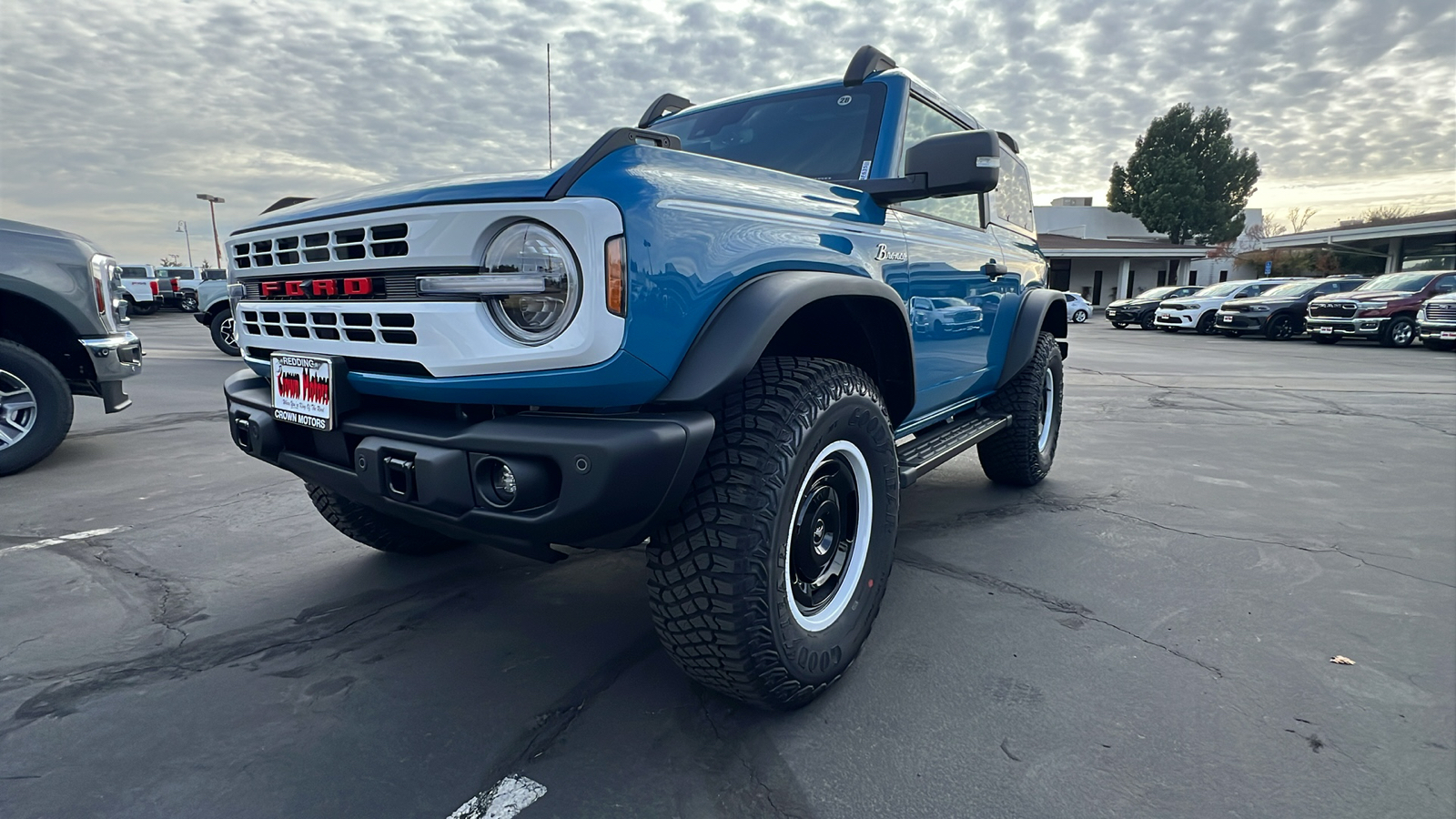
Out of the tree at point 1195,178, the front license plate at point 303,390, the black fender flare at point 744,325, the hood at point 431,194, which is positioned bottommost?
the front license plate at point 303,390

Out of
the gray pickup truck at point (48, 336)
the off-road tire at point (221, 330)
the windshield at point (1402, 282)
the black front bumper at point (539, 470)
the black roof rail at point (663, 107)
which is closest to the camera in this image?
the black front bumper at point (539, 470)

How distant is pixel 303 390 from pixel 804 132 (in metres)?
2.06

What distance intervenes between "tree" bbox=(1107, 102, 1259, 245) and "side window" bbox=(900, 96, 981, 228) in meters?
47.4

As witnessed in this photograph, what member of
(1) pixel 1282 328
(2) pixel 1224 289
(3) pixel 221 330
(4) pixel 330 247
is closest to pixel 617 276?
(4) pixel 330 247

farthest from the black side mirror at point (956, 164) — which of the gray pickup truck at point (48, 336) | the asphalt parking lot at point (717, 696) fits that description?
the gray pickup truck at point (48, 336)

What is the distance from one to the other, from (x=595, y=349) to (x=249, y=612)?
1.94 meters

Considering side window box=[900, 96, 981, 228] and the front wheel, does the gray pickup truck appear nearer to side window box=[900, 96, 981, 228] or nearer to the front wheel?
side window box=[900, 96, 981, 228]

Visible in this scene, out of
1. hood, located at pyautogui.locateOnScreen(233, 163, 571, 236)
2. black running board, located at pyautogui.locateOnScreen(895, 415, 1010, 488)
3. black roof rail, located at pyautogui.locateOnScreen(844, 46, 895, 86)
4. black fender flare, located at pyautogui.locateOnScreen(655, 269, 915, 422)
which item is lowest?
black running board, located at pyautogui.locateOnScreen(895, 415, 1010, 488)

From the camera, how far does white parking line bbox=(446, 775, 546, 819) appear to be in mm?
1687

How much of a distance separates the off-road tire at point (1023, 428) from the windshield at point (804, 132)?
1880 mm

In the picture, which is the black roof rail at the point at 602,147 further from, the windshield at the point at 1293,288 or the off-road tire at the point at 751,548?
the windshield at the point at 1293,288

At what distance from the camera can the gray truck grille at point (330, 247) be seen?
1.86 metres

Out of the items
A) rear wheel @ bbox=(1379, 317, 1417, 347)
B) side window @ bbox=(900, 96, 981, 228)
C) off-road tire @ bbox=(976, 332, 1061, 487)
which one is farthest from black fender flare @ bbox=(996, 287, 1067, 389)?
rear wheel @ bbox=(1379, 317, 1417, 347)

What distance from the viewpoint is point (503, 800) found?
1734mm
